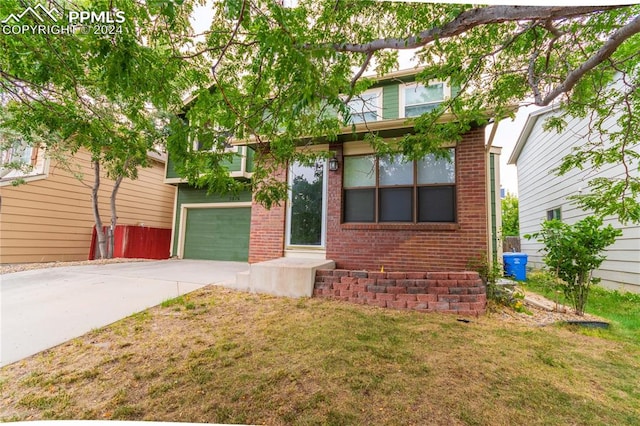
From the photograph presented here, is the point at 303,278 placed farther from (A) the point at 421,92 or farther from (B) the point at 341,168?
(A) the point at 421,92

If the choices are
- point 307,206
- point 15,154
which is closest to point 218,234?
point 307,206

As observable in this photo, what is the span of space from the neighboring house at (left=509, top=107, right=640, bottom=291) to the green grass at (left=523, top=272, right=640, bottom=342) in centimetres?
41

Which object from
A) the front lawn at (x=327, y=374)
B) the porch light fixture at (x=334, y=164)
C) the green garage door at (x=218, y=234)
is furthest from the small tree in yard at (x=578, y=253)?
the green garage door at (x=218, y=234)

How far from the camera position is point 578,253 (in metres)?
4.07

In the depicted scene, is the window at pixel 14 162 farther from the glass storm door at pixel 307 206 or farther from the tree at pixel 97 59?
the glass storm door at pixel 307 206

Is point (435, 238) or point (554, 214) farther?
point (554, 214)

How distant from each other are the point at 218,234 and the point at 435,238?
7080 millimetres

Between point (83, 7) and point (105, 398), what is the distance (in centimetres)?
318

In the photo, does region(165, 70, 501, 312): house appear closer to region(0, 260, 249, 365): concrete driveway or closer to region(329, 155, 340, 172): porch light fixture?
region(329, 155, 340, 172): porch light fixture

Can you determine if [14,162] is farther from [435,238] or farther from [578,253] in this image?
[578,253]

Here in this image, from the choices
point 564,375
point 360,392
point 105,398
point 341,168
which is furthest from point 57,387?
point 341,168

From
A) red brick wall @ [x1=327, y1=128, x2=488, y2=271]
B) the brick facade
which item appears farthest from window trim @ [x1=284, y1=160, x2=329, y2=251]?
red brick wall @ [x1=327, y1=128, x2=488, y2=271]

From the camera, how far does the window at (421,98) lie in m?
7.05

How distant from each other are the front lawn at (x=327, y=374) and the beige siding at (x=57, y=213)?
6486 mm
